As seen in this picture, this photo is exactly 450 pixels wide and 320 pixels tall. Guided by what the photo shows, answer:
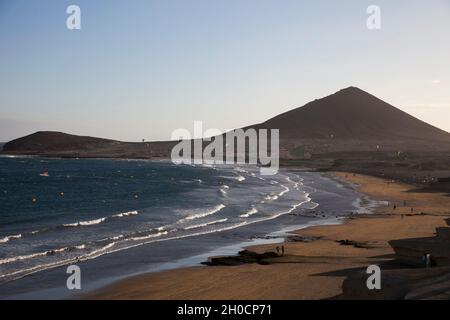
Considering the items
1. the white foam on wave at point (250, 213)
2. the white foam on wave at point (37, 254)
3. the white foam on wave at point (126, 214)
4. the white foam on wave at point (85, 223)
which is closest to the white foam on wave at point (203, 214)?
the white foam on wave at point (250, 213)

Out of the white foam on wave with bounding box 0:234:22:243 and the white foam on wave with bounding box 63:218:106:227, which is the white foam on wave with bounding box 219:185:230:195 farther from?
the white foam on wave with bounding box 0:234:22:243

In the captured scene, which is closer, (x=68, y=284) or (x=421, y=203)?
(x=68, y=284)

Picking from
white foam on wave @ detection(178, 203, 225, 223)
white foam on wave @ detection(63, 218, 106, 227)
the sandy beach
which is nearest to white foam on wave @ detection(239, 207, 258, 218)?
white foam on wave @ detection(178, 203, 225, 223)

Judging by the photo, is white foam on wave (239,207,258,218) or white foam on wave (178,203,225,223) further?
white foam on wave (239,207,258,218)

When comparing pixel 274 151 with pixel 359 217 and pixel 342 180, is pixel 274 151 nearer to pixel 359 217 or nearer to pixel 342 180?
pixel 342 180

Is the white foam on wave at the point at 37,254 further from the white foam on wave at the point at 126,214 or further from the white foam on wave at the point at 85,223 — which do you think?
the white foam on wave at the point at 126,214

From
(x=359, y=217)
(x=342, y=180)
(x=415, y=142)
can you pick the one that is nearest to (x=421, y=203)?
(x=359, y=217)
